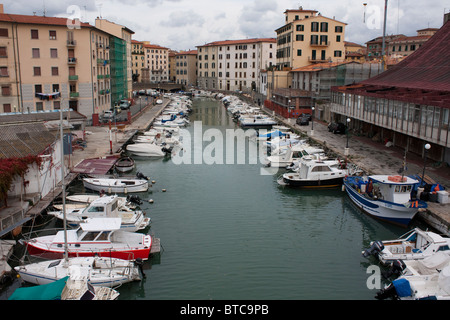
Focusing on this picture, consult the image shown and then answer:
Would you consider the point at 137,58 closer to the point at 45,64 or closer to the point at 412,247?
the point at 45,64

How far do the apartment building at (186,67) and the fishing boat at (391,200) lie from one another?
124 m

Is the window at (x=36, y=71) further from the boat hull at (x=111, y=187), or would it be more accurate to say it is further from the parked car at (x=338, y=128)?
the parked car at (x=338, y=128)

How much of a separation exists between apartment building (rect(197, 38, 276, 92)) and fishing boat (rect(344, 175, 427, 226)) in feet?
277

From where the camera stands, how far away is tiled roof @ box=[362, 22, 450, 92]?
3297cm

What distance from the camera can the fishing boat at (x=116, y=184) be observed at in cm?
2752

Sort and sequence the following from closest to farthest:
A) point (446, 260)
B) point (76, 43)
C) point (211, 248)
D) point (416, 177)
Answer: point (446, 260), point (211, 248), point (416, 177), point (76, 43)

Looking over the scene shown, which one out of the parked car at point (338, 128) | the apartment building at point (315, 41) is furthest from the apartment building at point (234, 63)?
the parked car at point (338, 128)

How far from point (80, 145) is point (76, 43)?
18.9 metres

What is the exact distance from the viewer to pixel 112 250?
17797 millimetres

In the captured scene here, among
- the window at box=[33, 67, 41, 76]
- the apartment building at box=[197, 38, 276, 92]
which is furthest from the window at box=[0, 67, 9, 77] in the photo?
the apartment building at box=[197, 38, 276, 92]

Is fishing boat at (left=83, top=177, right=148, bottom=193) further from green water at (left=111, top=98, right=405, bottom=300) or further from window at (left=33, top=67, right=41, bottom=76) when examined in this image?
window at (left=33, top=67, right=41, bottom=76)
